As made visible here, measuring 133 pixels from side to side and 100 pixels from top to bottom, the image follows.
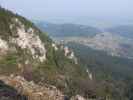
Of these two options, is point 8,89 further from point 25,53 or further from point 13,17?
point 13,17

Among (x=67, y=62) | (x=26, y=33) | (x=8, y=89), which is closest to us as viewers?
(x=8, y=89)

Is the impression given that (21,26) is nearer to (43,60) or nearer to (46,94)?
(43,60)

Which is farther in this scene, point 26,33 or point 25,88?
point 26,33

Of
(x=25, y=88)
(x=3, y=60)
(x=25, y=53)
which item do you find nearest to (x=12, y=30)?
(x=25, y=53)

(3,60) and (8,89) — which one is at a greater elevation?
(8,89)

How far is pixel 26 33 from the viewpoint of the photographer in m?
157

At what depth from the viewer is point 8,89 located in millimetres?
34625

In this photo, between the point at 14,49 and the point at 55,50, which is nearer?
the point at 14,49

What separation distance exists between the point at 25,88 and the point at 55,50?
135 meters

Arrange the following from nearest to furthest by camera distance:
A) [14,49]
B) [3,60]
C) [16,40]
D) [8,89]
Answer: [8,89] < [3,60] < [14,49] < [16,40]

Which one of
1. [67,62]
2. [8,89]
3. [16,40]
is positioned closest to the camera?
[8,89]

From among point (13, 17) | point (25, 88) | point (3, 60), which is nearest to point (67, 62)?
point (13, 17)

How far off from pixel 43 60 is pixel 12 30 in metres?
18.8

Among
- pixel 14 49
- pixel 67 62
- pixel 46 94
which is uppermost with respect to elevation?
pixel 46 94
